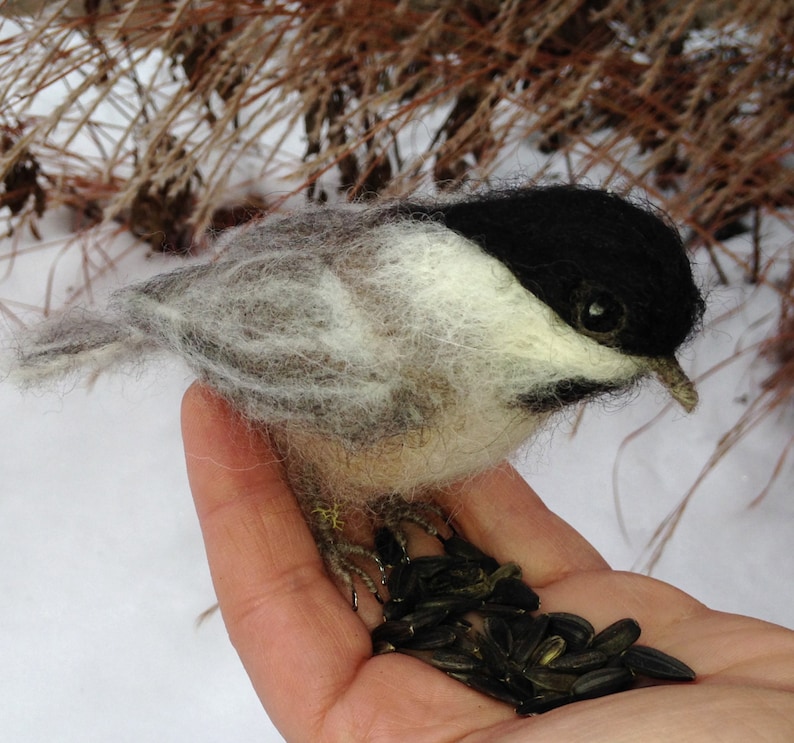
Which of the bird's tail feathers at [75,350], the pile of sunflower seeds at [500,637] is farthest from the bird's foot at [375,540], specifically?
the bird's tail feathers at [75,350]

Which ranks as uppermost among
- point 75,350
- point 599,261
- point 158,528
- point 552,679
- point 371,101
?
point 371,101

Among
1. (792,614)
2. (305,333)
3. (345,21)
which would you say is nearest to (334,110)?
(345,21)

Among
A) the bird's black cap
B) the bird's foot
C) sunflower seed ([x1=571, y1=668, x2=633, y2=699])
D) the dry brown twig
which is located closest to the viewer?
the bird's black cap

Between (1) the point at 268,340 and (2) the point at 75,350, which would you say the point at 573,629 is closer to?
(1) the point at 268,340

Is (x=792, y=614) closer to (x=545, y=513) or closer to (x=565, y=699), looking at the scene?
(x=545, y=513)

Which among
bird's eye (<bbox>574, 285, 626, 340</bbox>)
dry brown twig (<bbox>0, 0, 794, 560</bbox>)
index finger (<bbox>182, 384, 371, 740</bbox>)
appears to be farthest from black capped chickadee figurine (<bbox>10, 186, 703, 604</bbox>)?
dry brown twig (<bbox>0, 0, 794, 560</bbox>)

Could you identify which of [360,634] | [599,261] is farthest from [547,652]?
[599,261]

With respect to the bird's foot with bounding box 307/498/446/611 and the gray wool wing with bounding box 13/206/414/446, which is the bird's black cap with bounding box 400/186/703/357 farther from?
the bird's foot with bounding box 307/498/446/611
